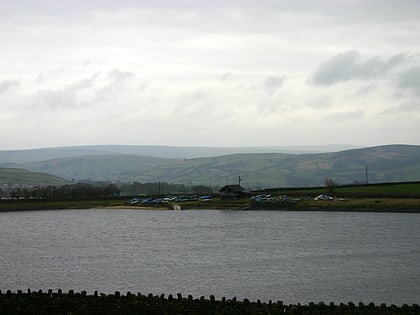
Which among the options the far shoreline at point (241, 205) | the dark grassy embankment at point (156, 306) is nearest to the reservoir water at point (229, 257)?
the far shoreline at point (241, 205)

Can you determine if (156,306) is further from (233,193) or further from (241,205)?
(233,193)

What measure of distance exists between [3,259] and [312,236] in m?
23.4

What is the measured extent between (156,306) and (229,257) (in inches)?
664

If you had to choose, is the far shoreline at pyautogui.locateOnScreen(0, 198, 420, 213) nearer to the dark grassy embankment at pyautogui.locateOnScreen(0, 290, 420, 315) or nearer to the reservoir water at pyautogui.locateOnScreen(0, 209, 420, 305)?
the reservoir water at pyautogui.locateOnScreen(0, 209, 420, 305)

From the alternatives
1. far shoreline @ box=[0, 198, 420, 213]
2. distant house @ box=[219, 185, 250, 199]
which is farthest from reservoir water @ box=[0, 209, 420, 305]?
distant house @ box=[219, 185, 250, 199]

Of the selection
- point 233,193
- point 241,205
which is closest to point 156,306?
point 241,205

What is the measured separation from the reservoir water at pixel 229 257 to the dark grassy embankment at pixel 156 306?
4090mm

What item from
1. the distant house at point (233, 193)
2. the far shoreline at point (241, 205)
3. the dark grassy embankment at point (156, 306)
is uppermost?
the distant house at point (233, 193)

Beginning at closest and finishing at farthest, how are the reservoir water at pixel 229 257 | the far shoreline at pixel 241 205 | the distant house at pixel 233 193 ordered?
the reservoir water at pixel 229 257 → the far shoreline at pixel 241 205 → the distant house at pixel 233 193

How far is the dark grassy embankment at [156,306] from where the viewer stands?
24688 millimetres

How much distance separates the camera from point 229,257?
42.0 metres

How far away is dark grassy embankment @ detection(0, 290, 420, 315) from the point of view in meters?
24.7

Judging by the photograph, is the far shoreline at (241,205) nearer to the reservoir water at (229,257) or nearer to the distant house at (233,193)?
the distant house at (233,193)

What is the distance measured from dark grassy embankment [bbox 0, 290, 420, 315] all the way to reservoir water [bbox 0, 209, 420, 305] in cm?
409
